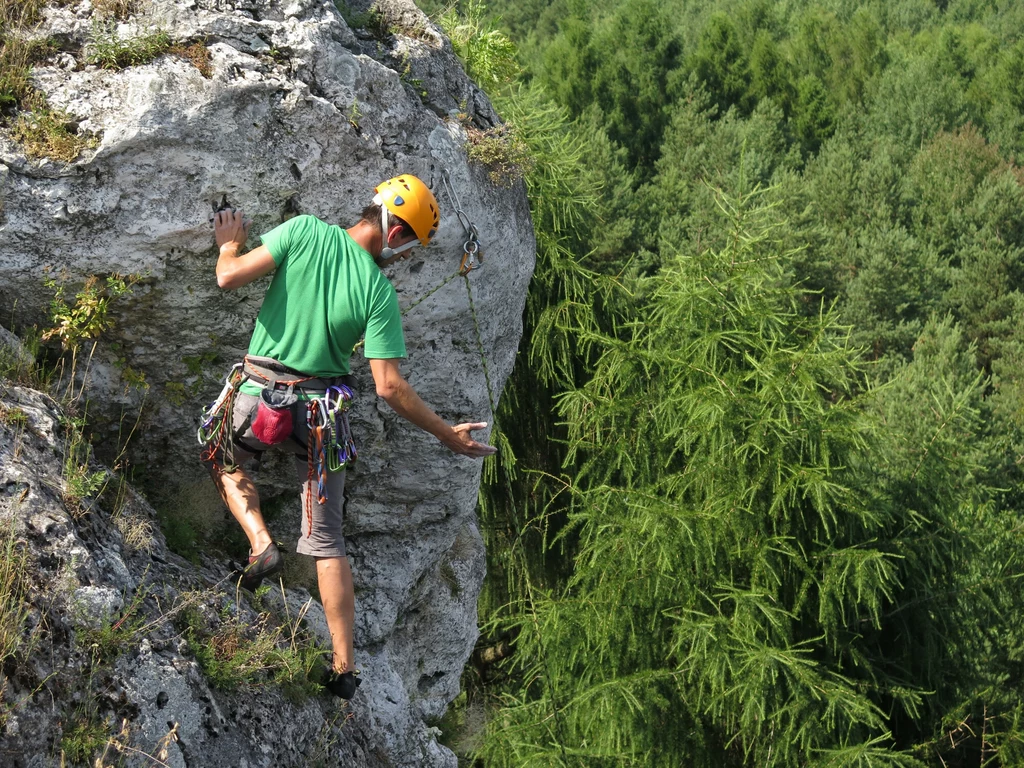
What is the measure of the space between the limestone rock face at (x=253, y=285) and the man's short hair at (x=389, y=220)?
0.48 metres

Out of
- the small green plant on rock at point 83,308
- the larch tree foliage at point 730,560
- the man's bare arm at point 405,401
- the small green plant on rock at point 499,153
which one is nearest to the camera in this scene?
the man's bare arm at point 405,401

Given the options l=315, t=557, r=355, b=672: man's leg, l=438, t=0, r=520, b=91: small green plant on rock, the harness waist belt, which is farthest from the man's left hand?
l=438, t=0, r=520, b=91: small green plant on rock

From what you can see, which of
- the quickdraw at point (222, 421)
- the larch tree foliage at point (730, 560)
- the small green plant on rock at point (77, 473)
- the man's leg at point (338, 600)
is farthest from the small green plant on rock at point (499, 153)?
the larch tree foliage at point (730, 560)

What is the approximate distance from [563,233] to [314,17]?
543 cm

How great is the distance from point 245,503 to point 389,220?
1.36 m

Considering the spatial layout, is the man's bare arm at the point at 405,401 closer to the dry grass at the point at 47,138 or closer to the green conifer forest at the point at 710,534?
the dry grass at the point at 47,138

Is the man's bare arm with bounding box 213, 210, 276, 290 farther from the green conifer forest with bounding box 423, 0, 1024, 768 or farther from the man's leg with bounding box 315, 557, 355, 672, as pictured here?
the green conifer forest with bounding box 423, 0, 1024, 768

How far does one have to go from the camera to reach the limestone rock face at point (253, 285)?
4.07 meters

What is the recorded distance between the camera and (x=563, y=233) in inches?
394

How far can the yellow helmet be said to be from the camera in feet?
13.9

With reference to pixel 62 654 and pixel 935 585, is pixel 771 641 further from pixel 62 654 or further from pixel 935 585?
pixel 62 654

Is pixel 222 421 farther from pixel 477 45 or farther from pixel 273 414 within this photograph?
pixel 477 45

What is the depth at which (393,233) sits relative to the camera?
4277 millimetres

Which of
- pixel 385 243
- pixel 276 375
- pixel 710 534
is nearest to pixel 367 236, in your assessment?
pixel 385 243
